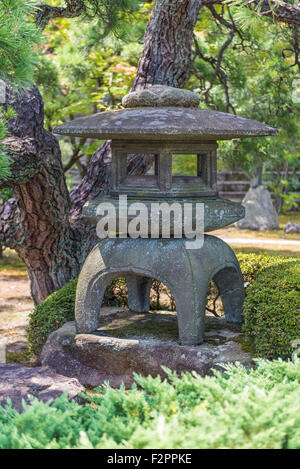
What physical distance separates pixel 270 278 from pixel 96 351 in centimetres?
166

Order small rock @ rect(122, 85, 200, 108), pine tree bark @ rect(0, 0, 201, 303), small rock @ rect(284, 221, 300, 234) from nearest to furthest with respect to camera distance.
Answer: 1. small rock @ rect(122, 85, 200, 108)
2. pine tree bark @ rect(0, 0, 201, 303)
3. small rock @ rect(284, 221, 300, 234)

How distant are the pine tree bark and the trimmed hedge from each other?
1.25 meters

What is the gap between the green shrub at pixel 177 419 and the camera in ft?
7.82

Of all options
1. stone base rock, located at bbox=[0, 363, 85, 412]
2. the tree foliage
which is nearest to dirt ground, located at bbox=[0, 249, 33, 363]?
stone base rock, located at bbox=[0, 363, 85, 412]

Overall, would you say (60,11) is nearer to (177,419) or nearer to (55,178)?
(55,178)

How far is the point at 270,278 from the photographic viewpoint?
4.80 m

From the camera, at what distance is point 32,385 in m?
3.98

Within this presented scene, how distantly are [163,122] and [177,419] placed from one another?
2499mm

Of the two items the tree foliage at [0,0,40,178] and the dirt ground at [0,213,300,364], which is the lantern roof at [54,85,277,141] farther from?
the dirt ground at [0,213,300,364]

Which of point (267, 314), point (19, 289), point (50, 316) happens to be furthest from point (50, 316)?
point (19, 289)

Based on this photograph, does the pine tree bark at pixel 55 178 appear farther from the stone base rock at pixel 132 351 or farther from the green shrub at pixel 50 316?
the stone base rock at pixel 132 351

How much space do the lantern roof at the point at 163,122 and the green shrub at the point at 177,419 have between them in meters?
2.04

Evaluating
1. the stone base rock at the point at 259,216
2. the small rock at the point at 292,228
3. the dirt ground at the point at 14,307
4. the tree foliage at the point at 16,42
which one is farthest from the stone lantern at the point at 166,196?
the stone base rock at the point at 259,216

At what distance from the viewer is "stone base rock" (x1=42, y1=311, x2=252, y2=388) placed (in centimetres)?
457
